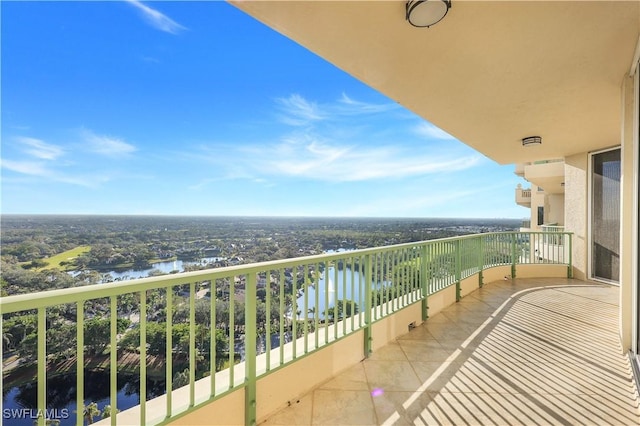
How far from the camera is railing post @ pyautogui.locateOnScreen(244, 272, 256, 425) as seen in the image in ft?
5.49

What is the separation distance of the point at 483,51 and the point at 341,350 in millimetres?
2805

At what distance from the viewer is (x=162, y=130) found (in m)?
22.5

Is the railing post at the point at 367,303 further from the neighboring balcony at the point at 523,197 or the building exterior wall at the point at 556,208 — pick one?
the neighboring balcony at the point at 523,197

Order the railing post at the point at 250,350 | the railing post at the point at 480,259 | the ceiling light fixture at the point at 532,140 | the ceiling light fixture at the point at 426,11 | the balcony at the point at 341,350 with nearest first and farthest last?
the balcony at the point at 341,350, the ceiling light fixture at the point at 426,11, the railing post at the point at 250,350, the ceiling light fixture at the point at 532,140, the railing post at the point at 480,259

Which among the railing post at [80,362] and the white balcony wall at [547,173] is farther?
the white balcony wall at [547,173]

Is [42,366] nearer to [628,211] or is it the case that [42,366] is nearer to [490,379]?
[490,379]

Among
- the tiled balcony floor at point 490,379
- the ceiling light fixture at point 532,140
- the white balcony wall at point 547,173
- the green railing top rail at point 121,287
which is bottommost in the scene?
the tiled balcony floor at point 490,379

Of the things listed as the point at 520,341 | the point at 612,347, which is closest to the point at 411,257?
the point at 520,341

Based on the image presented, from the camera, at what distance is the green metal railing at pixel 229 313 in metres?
1.16

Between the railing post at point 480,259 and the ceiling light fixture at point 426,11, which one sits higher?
the ceiling light fixture at point 426,11

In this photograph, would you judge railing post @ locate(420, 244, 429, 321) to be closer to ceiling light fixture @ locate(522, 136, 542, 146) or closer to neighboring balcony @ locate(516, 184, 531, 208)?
ceiling light fixture @ locate(522, 136, 542, 146)

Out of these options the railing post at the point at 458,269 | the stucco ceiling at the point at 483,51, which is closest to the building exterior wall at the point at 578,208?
the stucco ceiling at the point at 483,51

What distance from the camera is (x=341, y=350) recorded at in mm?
2314

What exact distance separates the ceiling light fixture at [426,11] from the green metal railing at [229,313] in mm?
1795
